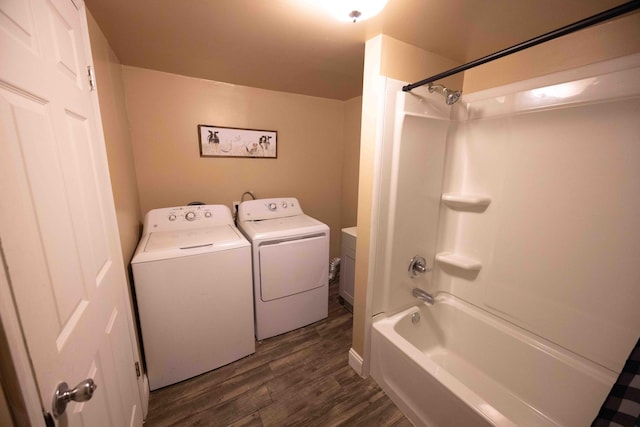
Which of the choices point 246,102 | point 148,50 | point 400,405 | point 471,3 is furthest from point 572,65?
point 148,50

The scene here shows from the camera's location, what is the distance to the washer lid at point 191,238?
5.17 feet

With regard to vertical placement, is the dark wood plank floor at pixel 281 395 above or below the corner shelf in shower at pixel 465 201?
below

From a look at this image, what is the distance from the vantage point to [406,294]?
69.2 inches

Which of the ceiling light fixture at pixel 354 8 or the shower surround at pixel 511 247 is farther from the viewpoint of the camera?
the shower surround at pixel 511 247

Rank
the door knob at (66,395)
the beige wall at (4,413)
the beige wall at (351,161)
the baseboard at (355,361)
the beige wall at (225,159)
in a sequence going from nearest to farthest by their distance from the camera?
the beige wall at (4,413) < the door knob at (66,395) < the baseboard at (355,361) < the beige wall at (225,159) < the beige wall at (351,161)

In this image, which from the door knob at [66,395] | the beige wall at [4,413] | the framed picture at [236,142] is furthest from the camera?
the framed picture at [236,142]

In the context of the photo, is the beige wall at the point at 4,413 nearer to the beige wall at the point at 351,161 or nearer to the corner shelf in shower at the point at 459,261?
the corner shelf in shower at the point at 459,261

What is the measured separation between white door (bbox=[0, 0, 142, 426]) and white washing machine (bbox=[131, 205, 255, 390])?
0.36 meters

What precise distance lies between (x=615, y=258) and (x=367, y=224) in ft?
4.04

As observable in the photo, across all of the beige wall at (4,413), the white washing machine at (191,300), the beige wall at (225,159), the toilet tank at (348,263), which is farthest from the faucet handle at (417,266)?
the beige wall at (4,413)

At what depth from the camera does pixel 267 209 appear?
2371mm

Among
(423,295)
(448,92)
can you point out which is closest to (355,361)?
(423,295)

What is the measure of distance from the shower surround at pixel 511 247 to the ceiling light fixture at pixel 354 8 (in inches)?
14.6

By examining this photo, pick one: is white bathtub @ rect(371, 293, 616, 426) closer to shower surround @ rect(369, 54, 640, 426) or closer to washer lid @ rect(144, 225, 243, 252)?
shower surround @ rect(369, 54, 640, 426)
